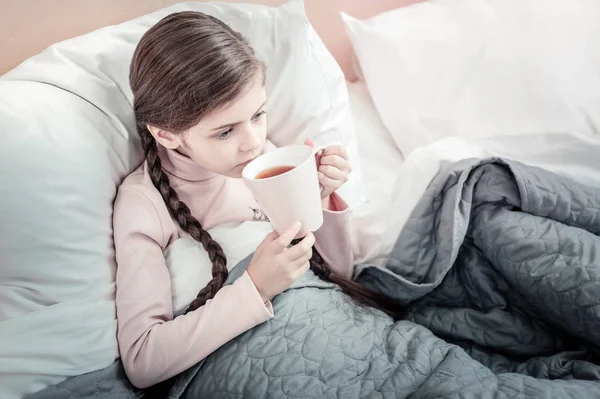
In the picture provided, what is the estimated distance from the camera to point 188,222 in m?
0.85

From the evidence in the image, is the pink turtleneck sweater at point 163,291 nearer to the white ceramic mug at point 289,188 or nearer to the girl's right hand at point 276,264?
the girl's right hand at point 276,264

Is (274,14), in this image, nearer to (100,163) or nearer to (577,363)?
(100,163)

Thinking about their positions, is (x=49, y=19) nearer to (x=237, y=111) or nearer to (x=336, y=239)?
(x=237, y=111)

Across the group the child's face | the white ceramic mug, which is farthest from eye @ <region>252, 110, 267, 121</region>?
the white ceramic mug

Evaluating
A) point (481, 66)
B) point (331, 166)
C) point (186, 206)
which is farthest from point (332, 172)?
point (481, 66)

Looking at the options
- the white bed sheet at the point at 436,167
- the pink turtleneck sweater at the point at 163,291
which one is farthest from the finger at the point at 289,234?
the white bed sheet at the point at 436,167

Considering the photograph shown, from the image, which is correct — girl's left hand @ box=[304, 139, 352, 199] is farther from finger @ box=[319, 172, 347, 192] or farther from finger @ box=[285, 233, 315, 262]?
finger @ box=[285, 233, 315, 262]

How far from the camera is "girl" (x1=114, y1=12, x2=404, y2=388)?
2.40 feet

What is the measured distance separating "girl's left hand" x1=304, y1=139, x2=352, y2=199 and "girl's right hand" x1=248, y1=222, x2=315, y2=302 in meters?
0.16

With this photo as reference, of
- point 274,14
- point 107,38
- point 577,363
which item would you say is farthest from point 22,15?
point 577,363

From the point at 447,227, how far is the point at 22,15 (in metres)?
0.90

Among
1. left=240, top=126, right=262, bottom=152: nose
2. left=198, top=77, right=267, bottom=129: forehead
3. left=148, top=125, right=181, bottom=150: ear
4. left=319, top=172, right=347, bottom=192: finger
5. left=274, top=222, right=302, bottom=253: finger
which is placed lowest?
left=319, top=172, right=347, bottom=192: finger

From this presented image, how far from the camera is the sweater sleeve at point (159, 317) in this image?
2.46 feet

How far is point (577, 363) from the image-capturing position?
0.77m
